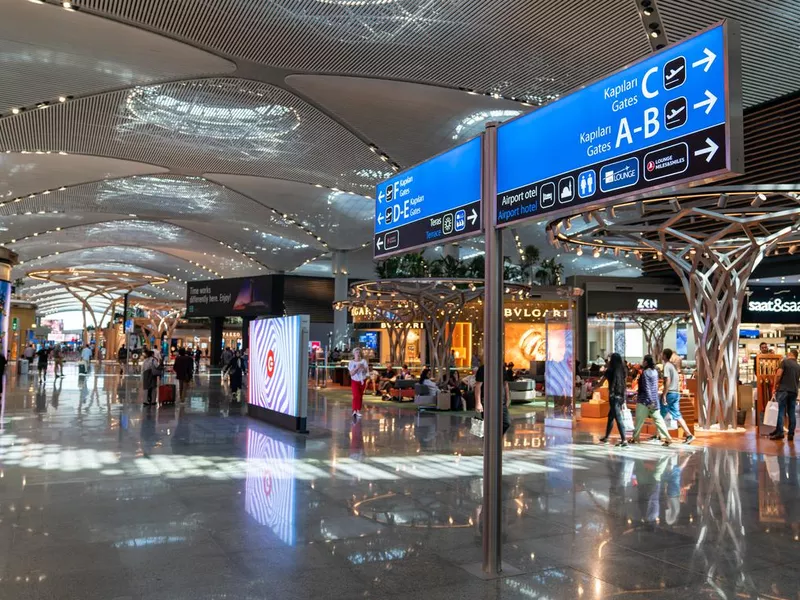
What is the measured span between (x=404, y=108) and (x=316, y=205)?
12.6m

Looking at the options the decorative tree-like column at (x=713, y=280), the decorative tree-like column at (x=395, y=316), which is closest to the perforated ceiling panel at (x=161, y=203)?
the decorative tree-like column at (x=395, y=316)

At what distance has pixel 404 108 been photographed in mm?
17859

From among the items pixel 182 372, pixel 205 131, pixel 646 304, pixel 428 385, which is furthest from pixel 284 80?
pixel 646 304

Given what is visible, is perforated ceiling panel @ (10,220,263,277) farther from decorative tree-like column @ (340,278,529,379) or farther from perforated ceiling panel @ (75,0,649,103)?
perforated ceiling panel @ (75,0,649,103)

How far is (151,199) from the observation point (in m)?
30.1

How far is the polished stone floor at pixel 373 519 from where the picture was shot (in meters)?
4.20

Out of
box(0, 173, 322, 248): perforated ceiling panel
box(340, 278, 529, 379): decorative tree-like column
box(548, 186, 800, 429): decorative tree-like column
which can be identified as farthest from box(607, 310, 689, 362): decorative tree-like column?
box(548, 186, 800, 429): decorative tree-like column

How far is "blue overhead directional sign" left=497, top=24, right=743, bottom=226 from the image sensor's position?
3.21 m

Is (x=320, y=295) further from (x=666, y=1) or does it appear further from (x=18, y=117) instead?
(x=666, y=1)

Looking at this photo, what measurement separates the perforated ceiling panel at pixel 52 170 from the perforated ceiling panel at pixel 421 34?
10972mm

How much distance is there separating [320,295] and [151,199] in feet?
61.3

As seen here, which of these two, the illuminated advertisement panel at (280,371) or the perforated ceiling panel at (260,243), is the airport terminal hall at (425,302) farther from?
the perforated ceiling panel at (260,243)

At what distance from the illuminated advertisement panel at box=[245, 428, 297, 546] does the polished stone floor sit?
3 centimetres

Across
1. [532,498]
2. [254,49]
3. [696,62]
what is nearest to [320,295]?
[254,49]
